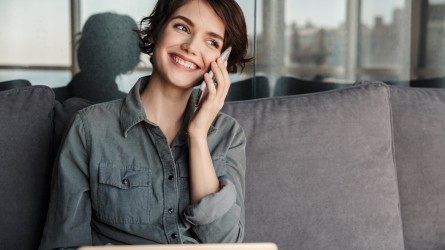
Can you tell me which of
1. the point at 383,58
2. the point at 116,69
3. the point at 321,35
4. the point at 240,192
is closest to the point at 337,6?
the point at 321,35

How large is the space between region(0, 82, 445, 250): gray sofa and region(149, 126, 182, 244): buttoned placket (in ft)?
0.97

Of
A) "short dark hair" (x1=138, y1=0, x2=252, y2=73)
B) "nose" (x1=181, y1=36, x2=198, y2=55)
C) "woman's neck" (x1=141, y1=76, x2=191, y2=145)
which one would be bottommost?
"woman's neck" (x1=141, y1=76, x2=191, y2=145)

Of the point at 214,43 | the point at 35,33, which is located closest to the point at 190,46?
the point at 214,43

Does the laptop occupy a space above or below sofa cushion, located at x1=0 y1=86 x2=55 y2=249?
above

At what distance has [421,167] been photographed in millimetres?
1961

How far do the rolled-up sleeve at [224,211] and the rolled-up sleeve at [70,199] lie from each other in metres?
0.26

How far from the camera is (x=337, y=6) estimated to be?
2.50 meters

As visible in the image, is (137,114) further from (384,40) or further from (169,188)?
(384,40)

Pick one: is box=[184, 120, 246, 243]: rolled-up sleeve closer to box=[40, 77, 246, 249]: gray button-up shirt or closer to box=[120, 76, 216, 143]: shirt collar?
box=[40, 77, 246, 249]: gray button-up shirt

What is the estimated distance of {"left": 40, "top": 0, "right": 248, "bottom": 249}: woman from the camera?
1536 mm

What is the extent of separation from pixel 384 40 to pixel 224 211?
136 cm

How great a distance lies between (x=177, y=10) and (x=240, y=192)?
523mm

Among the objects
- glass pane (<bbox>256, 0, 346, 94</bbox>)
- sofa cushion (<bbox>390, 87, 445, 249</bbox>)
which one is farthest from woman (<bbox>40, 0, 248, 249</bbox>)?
glass pane (<bbox>256, 0, 346, 94</bbox>)

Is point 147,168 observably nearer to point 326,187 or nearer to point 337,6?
point 326,187
